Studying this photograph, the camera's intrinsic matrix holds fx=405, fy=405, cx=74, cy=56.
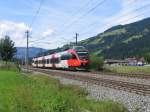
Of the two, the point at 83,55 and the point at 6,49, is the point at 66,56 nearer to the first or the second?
the point at 83,55

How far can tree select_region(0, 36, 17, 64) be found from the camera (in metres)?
76.6

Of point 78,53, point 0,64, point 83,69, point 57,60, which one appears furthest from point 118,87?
point 0,64

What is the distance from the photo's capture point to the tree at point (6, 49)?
7656 centimetres

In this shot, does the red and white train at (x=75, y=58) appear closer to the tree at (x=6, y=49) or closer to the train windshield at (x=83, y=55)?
the train windshield at (x=83, y=55)

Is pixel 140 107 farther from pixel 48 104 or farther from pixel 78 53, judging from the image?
pixel 78 53

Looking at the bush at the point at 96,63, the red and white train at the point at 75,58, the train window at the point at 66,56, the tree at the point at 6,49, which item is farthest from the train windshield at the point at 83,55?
the tree at the point at 6,49

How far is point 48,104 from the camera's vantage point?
50.0ft

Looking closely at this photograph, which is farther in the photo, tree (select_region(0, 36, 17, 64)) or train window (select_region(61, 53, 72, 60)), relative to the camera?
tree (select_region(0, 36, 17, 64))

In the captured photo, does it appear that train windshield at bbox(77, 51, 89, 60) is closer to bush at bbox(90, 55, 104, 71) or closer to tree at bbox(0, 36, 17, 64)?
bush at bbox(90, 55, 104, 71)

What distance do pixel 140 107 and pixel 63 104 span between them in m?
3.44

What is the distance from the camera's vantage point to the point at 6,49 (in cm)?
7669

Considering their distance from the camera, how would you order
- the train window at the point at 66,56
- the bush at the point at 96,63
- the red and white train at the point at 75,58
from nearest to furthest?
the red and white train at the point at 75,58 < the train window at the point at 66,56 < the bush at the point at 96,63

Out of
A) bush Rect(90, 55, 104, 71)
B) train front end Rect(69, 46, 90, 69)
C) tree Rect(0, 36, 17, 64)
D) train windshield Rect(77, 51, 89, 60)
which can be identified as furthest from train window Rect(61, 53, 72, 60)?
tree Rect(0, 36, 17, 64)

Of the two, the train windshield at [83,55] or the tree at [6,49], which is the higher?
the tree at [6,49]
